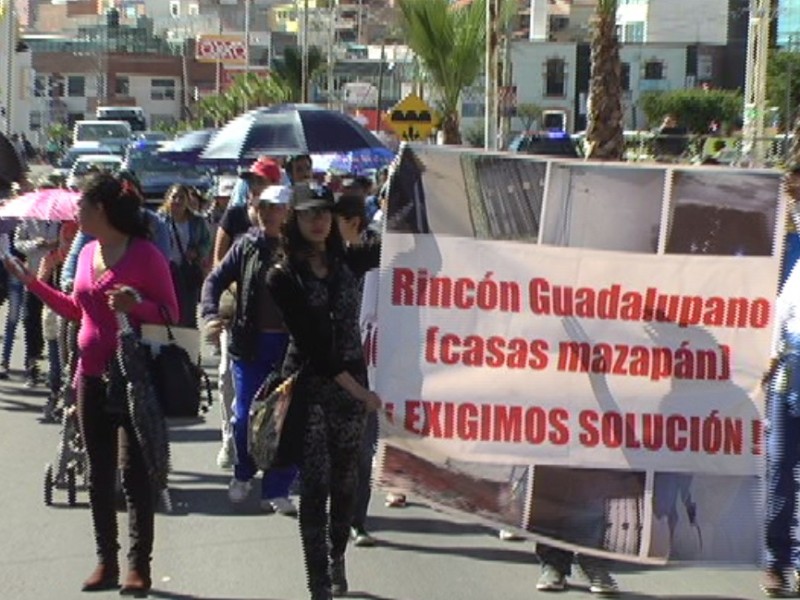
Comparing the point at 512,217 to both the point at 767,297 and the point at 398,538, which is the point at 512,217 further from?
the point at 398,538

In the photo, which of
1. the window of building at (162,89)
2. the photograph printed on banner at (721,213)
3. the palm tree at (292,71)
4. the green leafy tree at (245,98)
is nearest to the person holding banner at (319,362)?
the photograph printed on banner at (721,213)

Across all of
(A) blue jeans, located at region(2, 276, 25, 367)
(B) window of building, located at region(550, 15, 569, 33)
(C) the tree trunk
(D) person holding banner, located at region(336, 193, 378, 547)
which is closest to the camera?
(D) person holding banner, located at region(336, 193, 378, 547)

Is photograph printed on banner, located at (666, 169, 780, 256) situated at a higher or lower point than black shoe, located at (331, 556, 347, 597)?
higher

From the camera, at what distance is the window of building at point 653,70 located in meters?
92.1

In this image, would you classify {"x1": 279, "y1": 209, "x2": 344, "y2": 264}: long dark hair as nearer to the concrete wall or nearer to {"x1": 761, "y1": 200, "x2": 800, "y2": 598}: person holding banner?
{"x1": 761, "y1": 200, "x2": 800, "y2": 598}: person holding banner

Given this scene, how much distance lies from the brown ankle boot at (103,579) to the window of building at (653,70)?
85959mm

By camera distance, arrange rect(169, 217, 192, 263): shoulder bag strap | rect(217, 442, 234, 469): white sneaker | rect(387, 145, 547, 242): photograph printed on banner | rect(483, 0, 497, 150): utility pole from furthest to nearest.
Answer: rect(483, 0, 497, 150): utility pole
rect(169, 217, 192, 263): shoulder bag strap
rect(217, 442, 234, 469): white sneaker
rect(387, 145, 547, 242): photograph printed on banner

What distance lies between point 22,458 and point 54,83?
10965 cm

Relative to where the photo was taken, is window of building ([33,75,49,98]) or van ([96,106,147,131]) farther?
window of building ([33,75,49,98])

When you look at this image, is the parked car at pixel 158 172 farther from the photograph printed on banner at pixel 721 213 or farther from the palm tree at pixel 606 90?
the photograph printed on banner at pixel 721 213

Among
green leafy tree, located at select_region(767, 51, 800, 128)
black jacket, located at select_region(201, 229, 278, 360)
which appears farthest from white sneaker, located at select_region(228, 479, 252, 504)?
green leafy tree, located at select_region(767, 51, 800, 128)

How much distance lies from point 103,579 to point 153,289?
51.6 inches

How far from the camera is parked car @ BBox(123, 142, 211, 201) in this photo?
3422 centimetres

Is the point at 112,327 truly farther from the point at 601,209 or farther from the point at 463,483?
the point at 601,209
